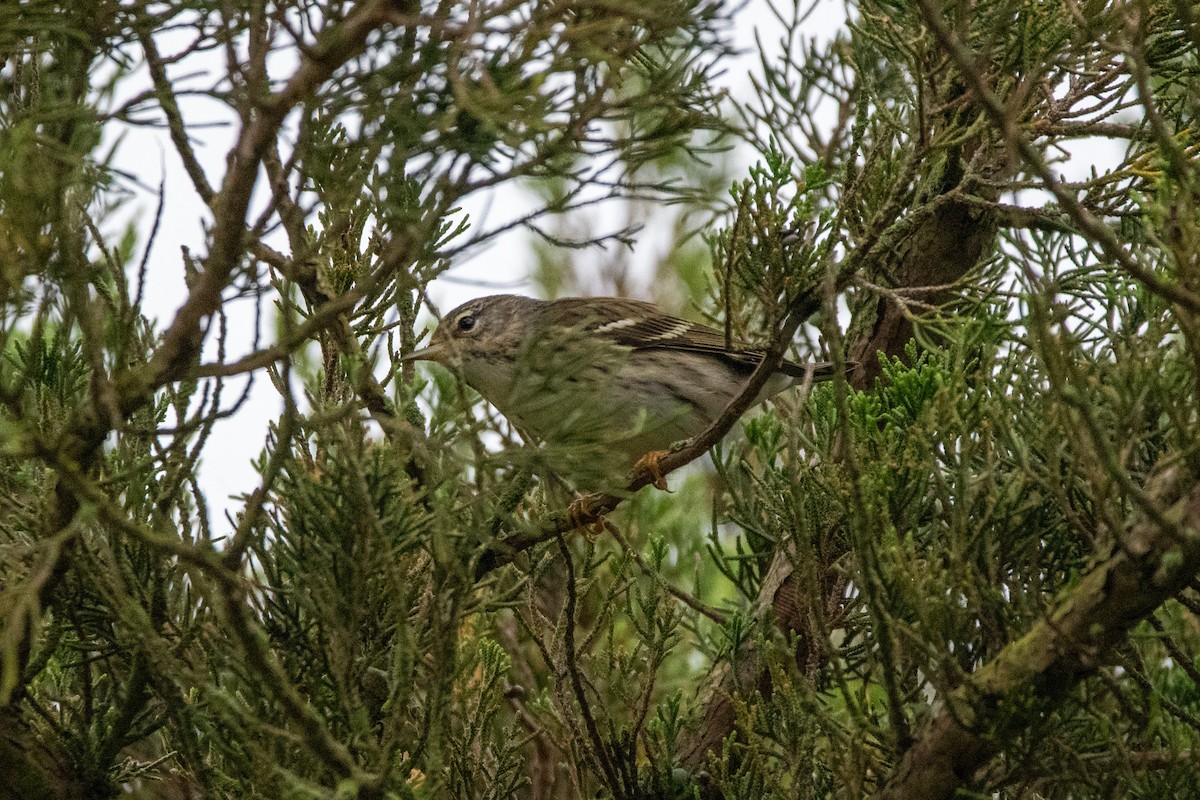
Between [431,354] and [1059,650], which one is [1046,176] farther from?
[431,354]

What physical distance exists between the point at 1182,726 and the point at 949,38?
1.44 meters

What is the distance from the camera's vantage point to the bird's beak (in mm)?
3012

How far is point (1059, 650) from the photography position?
72.2 inches

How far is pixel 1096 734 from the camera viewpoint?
2.28 metres

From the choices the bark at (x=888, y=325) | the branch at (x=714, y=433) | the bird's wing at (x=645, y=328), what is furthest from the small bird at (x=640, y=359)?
the branch at (x=714, y=433)

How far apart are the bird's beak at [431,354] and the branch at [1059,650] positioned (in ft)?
5.00

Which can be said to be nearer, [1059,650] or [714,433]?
[1059,650]

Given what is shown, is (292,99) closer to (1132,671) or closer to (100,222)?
(100,222)

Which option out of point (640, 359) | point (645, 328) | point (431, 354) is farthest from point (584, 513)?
point (645, 328)

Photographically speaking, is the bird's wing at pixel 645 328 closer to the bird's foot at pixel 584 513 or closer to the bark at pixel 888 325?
the bark at pixel 888 325

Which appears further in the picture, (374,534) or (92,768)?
(92,768)

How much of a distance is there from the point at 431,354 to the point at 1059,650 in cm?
217

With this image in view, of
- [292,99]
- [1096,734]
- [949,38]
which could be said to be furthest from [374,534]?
[1096,734]

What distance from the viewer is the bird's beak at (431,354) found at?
3.01m
